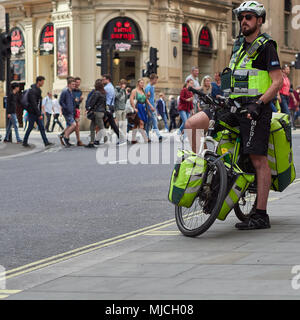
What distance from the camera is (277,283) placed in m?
4.69

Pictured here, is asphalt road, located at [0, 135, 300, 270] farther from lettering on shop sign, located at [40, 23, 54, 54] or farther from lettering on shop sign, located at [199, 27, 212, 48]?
lettering on shop sign, located at [199, 27, 212, 48]

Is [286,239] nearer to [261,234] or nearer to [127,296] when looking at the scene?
[261,234]

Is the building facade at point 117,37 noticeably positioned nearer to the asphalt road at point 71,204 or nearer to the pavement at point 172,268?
the asphalt road at point 71,204

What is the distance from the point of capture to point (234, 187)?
6574 millimetres

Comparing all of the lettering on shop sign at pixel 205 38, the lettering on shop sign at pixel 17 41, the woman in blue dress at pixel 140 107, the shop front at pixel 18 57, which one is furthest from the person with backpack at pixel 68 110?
the lettering on shop sign at pixel 205 38

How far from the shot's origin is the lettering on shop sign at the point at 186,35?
39.5m

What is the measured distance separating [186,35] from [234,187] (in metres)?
33.7

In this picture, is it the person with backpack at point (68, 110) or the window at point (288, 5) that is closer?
the person with backpack at point (68, 110)

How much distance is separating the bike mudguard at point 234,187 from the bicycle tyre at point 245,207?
44 centimetres

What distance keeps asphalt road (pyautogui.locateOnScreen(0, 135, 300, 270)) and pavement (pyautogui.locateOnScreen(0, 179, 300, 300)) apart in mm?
386
